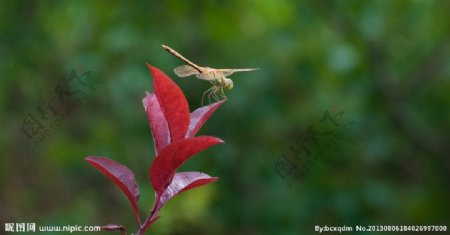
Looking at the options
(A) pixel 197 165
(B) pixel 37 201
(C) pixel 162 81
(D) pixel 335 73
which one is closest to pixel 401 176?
(D) pixel 335 73

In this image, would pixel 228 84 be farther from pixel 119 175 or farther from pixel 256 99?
pixel 256 99

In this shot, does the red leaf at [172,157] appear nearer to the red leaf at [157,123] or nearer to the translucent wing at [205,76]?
the red leaf at [157,123]

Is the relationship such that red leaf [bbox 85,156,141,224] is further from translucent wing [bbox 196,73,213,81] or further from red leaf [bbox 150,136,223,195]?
translucent wing [bbox 196,73,213,81]

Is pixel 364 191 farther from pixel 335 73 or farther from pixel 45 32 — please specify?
pixel 45 32

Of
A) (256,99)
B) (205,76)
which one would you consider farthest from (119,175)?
(256,99)

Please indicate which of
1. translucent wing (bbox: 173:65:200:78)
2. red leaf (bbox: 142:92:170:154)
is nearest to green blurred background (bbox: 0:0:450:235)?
translucent wing (bbox: 173:65:200:78)

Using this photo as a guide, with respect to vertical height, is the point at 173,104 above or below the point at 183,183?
above

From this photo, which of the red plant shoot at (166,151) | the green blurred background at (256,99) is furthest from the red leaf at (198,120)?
the green blurred background at (256,99)

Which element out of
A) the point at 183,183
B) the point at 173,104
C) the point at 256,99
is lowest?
the point at 256,99
